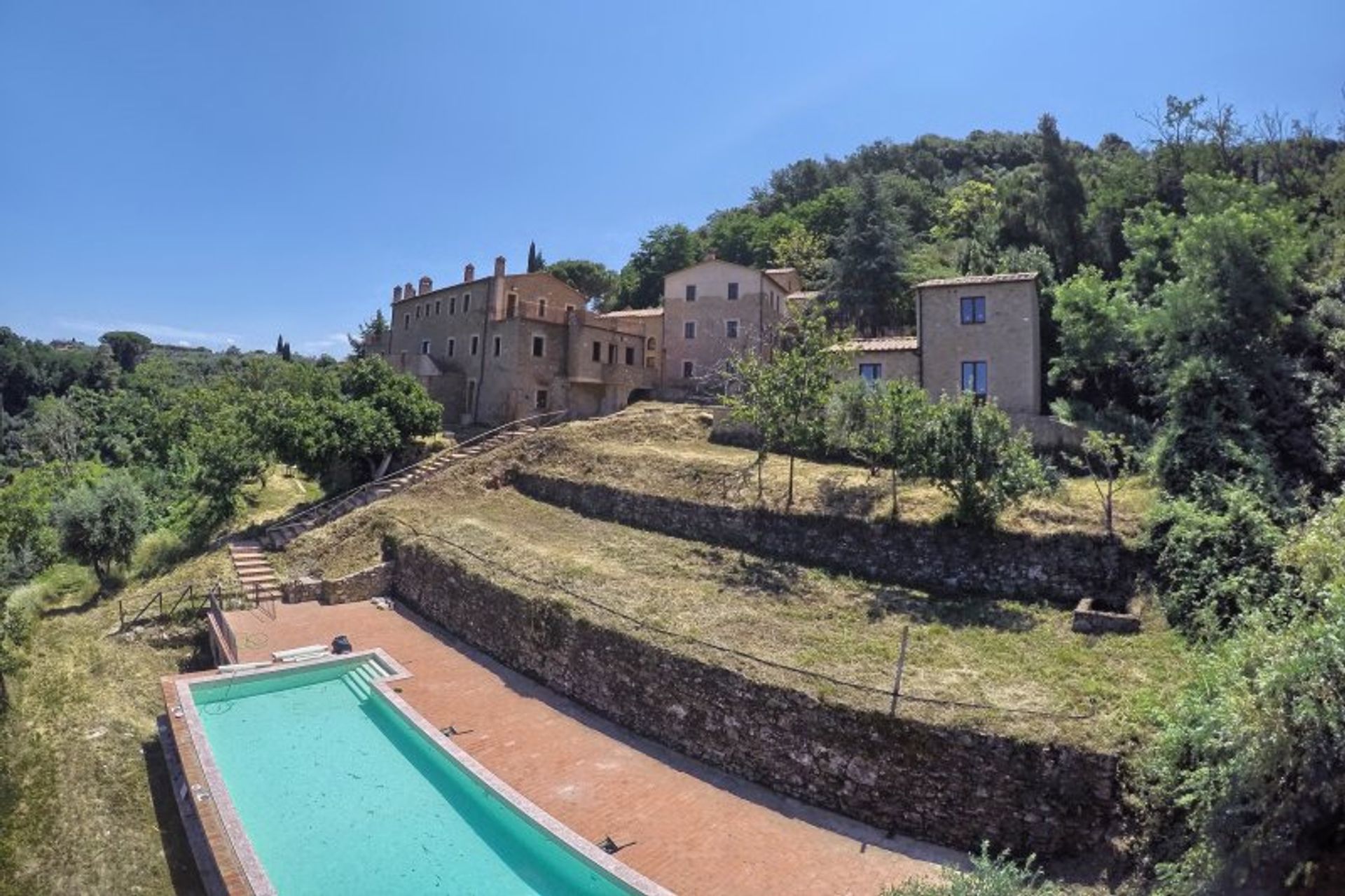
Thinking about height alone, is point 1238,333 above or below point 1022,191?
below

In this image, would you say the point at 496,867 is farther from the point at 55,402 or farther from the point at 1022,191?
the point at 55,402

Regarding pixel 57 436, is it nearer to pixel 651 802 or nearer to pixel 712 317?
pixel 712 317

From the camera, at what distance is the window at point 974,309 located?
28656mm

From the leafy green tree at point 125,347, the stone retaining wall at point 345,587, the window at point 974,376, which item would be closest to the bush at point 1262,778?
the window at point 974,376

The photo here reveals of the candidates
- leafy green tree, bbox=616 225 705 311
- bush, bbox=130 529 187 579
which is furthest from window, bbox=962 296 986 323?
leafy green tree, bbox=616 225 705 311

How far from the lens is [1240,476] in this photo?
16.6 metres

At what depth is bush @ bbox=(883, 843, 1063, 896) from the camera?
866cm

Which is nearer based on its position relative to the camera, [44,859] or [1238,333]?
[44,859]

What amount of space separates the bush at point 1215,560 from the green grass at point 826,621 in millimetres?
696

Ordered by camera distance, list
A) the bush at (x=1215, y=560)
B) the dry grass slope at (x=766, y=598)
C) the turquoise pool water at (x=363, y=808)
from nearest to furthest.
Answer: the turquoise pool water at (x=363, y=808) < the dry grass slope at (x=766, y=598) < the bush at (x=1215, y=560)

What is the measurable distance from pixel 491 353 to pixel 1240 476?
34219 millimetres

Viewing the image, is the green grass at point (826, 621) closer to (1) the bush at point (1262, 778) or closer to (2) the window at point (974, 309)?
(1) the bush at point (1262, 778)

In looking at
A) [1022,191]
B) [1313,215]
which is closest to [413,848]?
[1313,215]

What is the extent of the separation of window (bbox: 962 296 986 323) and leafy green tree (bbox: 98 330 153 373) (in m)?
149
